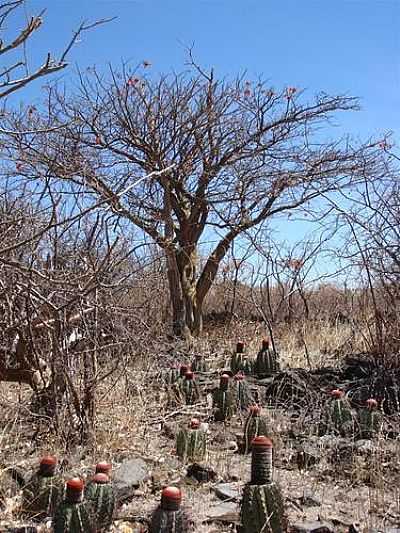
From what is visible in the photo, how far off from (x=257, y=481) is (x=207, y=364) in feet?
15.4

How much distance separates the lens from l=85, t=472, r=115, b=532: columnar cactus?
326cm

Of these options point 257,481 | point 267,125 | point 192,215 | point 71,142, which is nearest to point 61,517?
point 257,481

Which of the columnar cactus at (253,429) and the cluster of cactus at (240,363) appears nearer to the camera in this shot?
the columnar cactus at (253,429)

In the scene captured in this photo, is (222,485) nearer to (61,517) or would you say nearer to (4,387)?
(61,517)

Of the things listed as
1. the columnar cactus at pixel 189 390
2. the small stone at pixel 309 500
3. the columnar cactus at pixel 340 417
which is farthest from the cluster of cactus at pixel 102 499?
the columnar cactus at pixel 189 390

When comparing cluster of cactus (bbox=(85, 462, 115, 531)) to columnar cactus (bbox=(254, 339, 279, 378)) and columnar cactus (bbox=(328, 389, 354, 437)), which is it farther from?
columnar cactus (bbox=(254, 339, 279, 378))

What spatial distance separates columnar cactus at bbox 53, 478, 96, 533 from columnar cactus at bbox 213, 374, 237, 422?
2.58m

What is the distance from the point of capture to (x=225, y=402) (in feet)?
18.4

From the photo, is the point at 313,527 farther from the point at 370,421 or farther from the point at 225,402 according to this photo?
the point at 225,402

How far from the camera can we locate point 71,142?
32.5 ft

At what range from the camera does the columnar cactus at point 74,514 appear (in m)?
3.01

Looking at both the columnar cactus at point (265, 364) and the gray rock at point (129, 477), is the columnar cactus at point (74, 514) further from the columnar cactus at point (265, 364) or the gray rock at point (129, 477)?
the columnar cactus at point (265, 364)

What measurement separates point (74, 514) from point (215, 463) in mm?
1601

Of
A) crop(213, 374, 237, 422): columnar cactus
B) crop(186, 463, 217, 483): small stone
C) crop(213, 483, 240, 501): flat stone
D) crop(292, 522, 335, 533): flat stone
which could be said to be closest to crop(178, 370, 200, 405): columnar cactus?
crop(213, 374, 237, 422): columnar cactus
